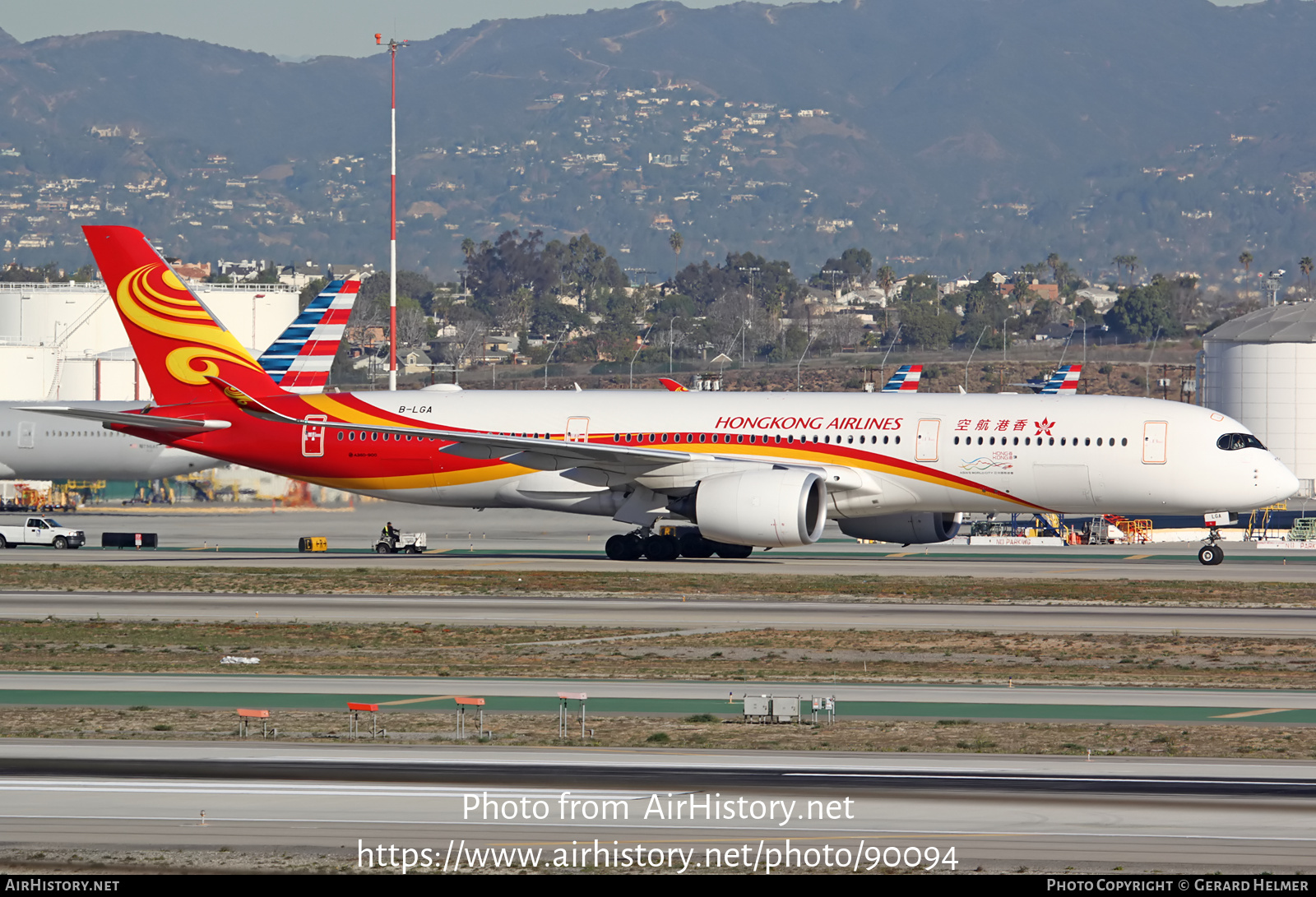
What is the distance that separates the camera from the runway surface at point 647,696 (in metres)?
23.4

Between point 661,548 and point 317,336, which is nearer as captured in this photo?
point 661,548

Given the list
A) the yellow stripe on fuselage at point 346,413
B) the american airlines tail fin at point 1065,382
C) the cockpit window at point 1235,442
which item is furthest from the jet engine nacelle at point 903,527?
the american airlines tail fin at point 1065,382

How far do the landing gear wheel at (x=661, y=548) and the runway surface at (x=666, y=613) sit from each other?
9.53 metres

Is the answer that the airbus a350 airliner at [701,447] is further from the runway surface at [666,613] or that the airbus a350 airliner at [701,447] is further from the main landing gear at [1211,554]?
the runway surface at [666,613]

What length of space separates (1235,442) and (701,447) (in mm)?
14946

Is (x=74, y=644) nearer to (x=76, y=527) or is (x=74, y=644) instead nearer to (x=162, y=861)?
(x=162, y=861)

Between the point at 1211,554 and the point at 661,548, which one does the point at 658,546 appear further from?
the point at 1211,554

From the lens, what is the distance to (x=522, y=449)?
46406 mm

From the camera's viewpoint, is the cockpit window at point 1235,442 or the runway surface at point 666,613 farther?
the cockpit window at point 1235,442

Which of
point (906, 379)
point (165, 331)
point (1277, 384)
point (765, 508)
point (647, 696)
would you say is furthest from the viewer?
point (1277, 384)

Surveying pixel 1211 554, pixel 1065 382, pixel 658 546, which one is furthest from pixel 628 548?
pixel 1065 382

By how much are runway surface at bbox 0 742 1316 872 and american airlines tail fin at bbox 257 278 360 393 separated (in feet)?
169

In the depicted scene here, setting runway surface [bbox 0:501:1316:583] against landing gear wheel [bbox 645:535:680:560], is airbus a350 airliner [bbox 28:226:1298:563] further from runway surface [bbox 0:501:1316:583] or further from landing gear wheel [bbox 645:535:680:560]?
runway surface [bbox 0:501:1316:583]
